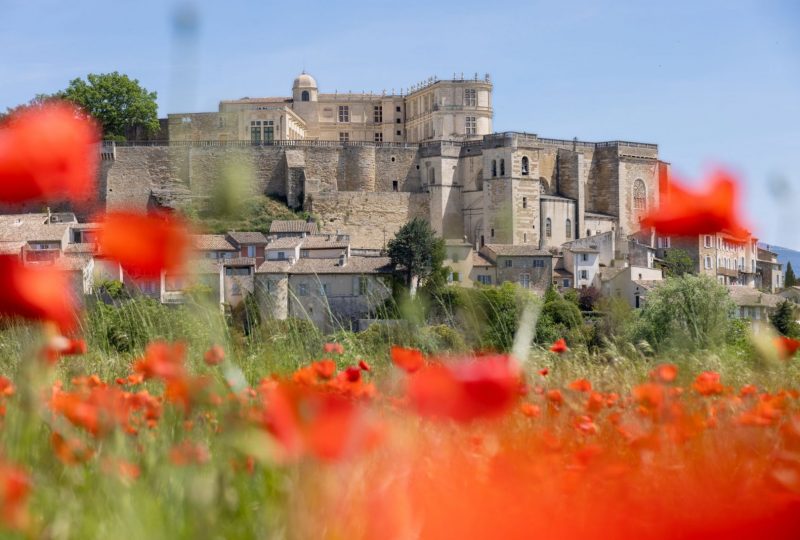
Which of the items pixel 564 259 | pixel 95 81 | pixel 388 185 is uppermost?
pixel 95 81

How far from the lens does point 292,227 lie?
49.1 m

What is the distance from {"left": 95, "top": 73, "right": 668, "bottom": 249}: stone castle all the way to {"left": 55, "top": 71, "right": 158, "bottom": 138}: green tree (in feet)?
10.1

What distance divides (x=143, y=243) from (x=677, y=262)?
5089 centimetres

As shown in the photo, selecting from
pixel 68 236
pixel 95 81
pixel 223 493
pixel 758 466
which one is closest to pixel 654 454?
pixel 758 466

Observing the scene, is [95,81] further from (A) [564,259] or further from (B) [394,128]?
(A) [564,259]

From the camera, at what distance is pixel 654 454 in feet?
8.82

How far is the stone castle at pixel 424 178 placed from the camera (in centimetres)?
5494

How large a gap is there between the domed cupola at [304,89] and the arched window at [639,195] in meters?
21.4

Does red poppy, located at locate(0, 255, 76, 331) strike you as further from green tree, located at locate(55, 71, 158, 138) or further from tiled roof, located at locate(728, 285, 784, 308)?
green tree, located at locate(55, 71, 158, 138)

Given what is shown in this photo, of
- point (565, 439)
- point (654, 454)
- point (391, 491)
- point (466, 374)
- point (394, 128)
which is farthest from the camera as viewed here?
point (394, 128)

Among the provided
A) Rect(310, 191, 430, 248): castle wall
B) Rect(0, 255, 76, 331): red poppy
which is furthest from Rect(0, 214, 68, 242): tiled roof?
Rect(0, 255, 76, 331): red poppy

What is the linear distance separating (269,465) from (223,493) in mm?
244

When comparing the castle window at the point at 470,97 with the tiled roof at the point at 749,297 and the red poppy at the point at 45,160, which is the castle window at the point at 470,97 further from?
the red poppy at the point at 45,160

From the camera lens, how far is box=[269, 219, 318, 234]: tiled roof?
160ft
